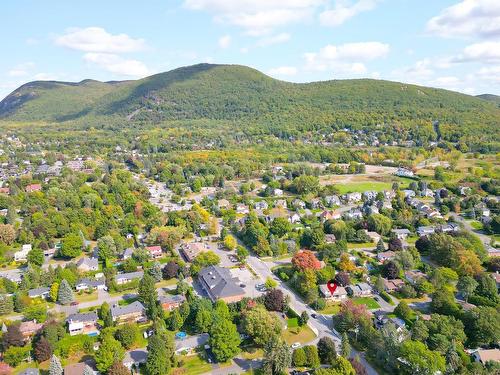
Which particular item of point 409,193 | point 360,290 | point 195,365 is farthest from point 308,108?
point 195,365

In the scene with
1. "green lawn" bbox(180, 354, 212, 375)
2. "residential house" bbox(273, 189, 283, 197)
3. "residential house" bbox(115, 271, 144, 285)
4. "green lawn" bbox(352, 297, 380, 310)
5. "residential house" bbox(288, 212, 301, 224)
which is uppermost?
"residential house" bbox(273, 189, 283, 197)

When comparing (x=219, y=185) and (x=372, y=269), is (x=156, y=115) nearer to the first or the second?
(x=219, y=185)

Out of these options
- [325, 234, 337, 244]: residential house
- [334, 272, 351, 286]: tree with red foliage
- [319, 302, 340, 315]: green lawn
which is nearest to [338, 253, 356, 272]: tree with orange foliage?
[334, 272, 351, 286]: tree with red foliage

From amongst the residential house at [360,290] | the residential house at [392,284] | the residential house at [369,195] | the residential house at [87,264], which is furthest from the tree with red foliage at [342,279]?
the residential house at [369,195]

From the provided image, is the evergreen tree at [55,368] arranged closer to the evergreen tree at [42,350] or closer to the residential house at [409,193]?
the evergreen tree at [42,350]

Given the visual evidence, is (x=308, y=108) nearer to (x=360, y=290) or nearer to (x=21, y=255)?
(x=360, y=290)

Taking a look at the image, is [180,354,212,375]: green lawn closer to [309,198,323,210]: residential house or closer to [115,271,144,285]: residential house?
[115,271,144,285]: residential house

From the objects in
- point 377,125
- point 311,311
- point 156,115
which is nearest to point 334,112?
point 377,125
